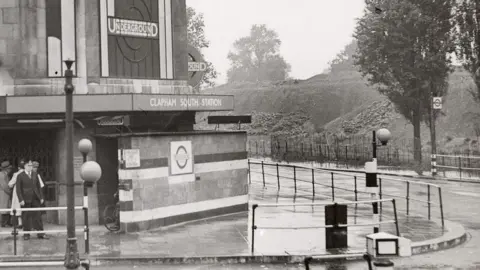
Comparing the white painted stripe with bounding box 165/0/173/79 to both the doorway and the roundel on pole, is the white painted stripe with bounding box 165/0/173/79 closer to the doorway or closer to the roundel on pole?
the roundel on pole

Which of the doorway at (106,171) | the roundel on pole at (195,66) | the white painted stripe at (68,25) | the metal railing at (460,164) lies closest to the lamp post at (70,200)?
the doorway at (106,171)

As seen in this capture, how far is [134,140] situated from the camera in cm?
1802

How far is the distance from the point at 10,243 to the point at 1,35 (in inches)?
230

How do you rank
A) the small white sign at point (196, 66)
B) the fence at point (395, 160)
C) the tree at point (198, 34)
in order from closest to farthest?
the small white sign at point (196, 66)
the fence at point (395, 160)
the tree at point (198, 34)

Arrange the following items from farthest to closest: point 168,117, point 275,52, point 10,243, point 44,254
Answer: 1. point 275,52
2. point 168,117
3. point 10,243
4. point 44,254

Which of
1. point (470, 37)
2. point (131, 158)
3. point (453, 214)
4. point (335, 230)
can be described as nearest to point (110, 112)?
point (131, 158)

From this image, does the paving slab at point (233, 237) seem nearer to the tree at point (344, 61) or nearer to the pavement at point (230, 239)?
the pavement at point (230, 239)

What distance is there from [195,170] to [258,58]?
122846 millimetres

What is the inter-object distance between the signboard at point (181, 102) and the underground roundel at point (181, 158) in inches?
39.3

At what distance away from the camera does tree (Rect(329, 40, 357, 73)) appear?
11769 centimetres

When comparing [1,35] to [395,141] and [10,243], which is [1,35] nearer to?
[10,243]

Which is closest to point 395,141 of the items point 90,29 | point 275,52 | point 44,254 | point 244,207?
point 244,207

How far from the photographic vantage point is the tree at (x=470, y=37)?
122 feet

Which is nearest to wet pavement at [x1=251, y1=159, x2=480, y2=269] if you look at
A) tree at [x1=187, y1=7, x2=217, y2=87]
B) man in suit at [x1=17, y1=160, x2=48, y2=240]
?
man in suit at [x1=17, y1=160, x2=48, y2=240]
